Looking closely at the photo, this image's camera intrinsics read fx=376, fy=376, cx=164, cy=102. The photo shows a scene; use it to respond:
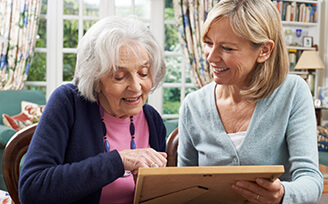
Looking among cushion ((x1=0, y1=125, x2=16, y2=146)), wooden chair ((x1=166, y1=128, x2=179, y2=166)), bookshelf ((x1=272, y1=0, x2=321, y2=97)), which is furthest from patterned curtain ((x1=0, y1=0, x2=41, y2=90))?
wooden chair ((x1=166, y1=128, x2=179, y2=166))

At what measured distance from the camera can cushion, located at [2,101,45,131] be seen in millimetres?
3916

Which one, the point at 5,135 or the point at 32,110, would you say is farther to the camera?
the point at 32,110

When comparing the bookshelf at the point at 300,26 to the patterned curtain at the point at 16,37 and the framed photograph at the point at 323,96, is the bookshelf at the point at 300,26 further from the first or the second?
the patterned curtain at the point at 16,37

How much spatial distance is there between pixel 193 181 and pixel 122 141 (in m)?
0.47

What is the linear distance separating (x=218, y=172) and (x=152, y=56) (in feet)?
1.71

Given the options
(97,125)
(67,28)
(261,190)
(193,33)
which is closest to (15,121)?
(67,28)

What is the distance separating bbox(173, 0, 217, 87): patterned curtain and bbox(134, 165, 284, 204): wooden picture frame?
4.06m

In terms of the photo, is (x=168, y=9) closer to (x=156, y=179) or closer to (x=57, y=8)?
(x=57, y=8)

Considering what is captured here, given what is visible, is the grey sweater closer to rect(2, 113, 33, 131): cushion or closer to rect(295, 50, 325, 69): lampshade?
rect(2, 113, 33, 131): cushion

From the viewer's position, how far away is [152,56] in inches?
47.5

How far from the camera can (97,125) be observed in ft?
3.93

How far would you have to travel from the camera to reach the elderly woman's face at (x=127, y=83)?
1137mm

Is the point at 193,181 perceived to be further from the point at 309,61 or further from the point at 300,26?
the point at 300,26

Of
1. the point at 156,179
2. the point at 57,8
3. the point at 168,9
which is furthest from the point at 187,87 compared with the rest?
the point at 156,179
